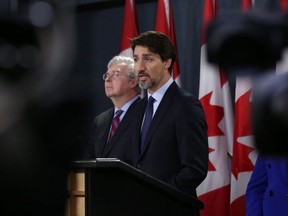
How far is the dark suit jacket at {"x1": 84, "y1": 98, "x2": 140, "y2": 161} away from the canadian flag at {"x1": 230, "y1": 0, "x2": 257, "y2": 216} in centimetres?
110

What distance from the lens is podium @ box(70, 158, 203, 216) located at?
3.34m

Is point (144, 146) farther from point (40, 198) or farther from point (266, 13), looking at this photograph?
point (266, 13)

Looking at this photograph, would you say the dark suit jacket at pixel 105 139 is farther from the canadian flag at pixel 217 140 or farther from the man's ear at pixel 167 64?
the canadian flag at pixel 217 140

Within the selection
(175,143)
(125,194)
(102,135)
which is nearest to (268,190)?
(175,143)

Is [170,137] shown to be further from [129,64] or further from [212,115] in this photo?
[212,115]

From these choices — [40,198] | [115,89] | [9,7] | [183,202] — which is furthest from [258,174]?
[9,7]

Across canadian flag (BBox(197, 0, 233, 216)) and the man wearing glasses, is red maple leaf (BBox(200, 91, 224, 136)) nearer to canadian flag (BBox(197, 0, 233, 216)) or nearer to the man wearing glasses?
canadian flag (BBox(197, 0, 233, 216))

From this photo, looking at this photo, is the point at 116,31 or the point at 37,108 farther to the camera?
the point at 116,31

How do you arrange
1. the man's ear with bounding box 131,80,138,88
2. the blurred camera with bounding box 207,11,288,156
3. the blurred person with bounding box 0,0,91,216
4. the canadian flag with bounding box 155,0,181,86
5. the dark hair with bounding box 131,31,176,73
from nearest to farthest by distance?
the blurred camera with bounding box 207,11,288,156 < the blurred person with bounding box 0,0,91,216 < the dark hair with bounding box 131,31,176,73 < the man's ear with bounding box 131,80,138,88 < the canadian flag with bounding box 155,0,181,86

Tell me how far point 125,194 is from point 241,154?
2.00 metres

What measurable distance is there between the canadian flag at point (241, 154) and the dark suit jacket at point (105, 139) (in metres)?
1.10

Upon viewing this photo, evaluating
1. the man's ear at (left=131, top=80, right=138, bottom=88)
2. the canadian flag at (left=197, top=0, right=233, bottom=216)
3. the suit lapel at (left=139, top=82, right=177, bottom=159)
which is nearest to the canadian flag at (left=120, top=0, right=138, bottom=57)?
the canadian flag at (left=197, top=0, right=233, bottom=216)

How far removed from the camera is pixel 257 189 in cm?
374

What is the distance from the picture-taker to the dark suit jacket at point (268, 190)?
11.5 feet
